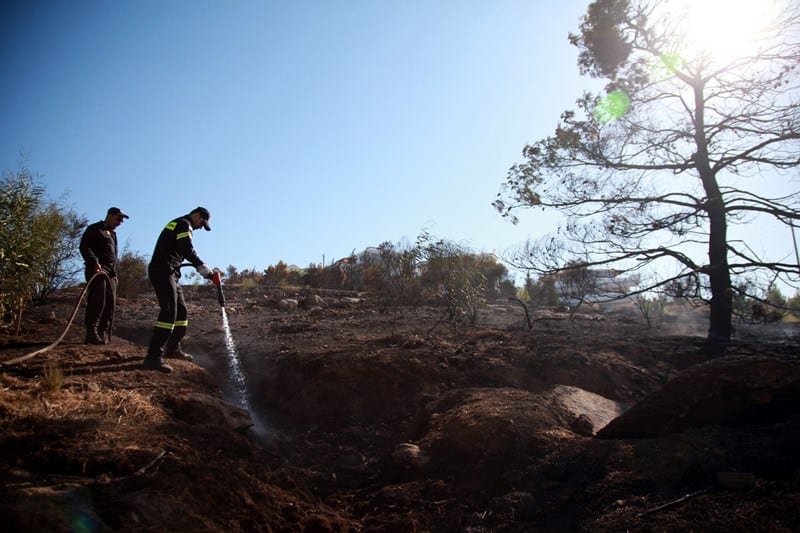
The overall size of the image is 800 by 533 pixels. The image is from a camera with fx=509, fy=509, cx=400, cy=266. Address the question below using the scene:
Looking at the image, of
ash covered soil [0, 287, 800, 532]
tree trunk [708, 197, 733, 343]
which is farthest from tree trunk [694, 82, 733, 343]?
ash covered soil [0, 287, 800, 532]

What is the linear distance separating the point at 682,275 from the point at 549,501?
6.10 metres

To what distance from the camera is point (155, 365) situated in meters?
5.30

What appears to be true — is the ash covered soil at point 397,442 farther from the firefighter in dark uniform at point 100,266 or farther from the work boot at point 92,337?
the firefighter in dark uniform at point 100,266

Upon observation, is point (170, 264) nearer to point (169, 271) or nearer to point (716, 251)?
point (169, 271)

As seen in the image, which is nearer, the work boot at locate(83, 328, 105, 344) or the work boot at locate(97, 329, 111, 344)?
the work boot at locate(83, 328, 105, 344)

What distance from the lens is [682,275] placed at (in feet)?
26.9

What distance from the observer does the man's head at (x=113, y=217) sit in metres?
6.52

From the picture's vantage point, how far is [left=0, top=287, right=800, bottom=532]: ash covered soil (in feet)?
9.27

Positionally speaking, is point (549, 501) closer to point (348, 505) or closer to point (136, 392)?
point (348, 505)

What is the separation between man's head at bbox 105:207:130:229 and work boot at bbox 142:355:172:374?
220 centimetres

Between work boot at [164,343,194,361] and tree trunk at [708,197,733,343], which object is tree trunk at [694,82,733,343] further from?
work boot at [164,343,194,361]

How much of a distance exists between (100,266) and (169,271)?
3.84 feet

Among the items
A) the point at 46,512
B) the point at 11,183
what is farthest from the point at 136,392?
the point at 11,183

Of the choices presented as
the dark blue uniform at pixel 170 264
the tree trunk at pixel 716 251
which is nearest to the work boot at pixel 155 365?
the dark blue uniform at pixel 170 264
